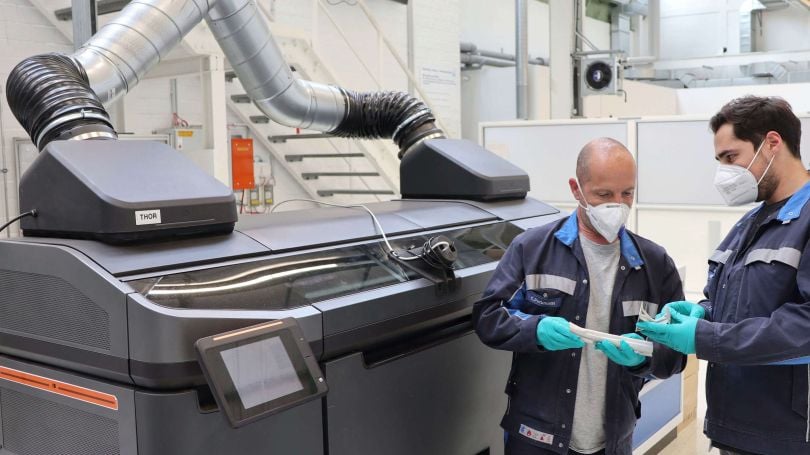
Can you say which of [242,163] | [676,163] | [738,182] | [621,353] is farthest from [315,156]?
[621,353]

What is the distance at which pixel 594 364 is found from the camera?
1574mm

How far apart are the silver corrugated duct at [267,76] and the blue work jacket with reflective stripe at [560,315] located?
1214 mm

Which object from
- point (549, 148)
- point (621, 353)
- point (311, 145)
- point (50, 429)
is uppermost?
point (311, 145)

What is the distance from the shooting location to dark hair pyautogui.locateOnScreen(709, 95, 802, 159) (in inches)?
60.7

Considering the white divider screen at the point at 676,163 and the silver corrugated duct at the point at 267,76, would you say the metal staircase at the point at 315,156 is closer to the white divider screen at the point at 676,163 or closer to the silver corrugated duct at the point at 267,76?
the white divider screen at the point at 676,163

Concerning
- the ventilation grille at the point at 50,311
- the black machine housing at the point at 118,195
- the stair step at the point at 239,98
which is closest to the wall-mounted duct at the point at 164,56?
the black machine housing at the point at 118,195

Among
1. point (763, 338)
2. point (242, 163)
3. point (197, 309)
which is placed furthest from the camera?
point (242, 163)

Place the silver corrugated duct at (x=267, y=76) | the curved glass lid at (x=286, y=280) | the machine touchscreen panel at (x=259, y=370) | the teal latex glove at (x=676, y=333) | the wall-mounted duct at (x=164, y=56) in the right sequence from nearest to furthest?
the machine touchscreen panel at (x=259, y=370), the curved glass lid at (x=286, y=280), the teal latex glove at (x=676, y=333), the wall-mounted duct at (x=164, y=56), the silver corrugated duct at (x=267, y=76)

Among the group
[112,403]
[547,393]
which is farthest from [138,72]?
[547,393]

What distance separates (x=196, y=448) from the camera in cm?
125

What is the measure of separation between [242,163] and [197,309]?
4.25 metres

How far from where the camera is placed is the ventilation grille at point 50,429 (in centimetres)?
130

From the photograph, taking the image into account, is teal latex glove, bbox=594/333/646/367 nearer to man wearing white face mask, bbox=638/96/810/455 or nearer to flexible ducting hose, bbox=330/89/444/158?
man wearing white face mask, bbox=638/96/810/455

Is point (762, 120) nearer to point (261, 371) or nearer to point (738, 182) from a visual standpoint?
point (738, 182)
